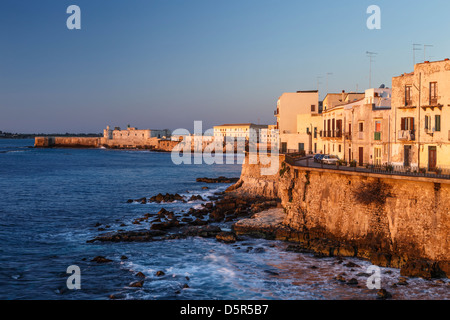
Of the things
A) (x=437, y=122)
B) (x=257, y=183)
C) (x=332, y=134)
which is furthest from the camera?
(x=257, y=183)

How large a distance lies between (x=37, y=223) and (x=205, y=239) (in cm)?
1611

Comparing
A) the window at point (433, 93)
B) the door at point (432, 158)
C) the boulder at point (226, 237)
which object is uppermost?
the window at point (433, 93)

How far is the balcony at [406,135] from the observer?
27.6 meters

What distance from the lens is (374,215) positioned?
2381 cm

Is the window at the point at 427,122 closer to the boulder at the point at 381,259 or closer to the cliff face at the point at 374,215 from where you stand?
the cliff face at the point at 374,215

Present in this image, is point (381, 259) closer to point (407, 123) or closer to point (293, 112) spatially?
point (407, 123)

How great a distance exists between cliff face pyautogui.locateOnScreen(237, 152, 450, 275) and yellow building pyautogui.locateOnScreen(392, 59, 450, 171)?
4.41 metres

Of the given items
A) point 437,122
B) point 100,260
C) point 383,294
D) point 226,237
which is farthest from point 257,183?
point 383,294

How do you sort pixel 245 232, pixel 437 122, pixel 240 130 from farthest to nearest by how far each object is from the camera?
1. pixel 240 130
2. pixel 245 232
3. pixel 437 122

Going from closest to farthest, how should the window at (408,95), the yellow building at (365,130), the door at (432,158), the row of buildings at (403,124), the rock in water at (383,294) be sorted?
the rock in water at (383,294), the row of buildings at (403,124), the door at (432,158), the window at (408,95), the yellow building at (365,130)

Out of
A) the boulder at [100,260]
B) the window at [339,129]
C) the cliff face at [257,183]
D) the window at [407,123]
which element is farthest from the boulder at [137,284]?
the cliff face at [257,183]

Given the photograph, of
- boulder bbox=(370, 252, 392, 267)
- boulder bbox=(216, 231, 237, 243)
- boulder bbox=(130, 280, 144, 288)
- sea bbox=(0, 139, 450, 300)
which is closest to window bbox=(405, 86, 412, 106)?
boulder bbox=(370, 252, 392, 267)

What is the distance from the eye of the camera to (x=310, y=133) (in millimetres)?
57094

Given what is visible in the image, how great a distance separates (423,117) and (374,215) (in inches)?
321
